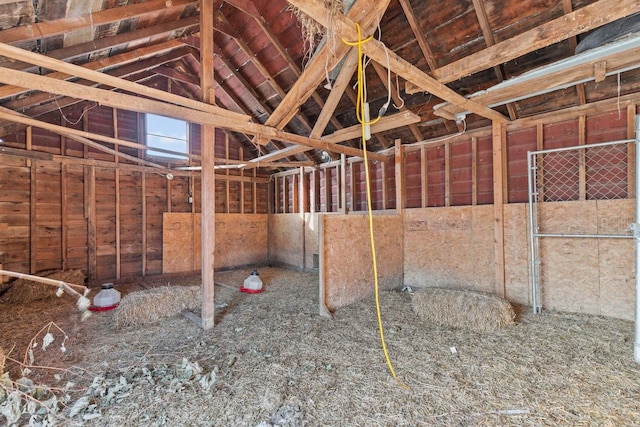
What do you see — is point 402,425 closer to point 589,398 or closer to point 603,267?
point 589,398

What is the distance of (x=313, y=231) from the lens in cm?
692

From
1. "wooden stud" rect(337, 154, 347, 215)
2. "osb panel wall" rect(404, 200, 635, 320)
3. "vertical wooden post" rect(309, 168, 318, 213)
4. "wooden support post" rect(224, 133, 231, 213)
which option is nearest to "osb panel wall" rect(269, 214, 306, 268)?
"vertical wooden post" rect(309, 168, 318, 213)

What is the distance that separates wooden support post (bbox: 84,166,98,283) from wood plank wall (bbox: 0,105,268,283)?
15 mm

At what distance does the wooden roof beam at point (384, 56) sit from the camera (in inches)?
76.0

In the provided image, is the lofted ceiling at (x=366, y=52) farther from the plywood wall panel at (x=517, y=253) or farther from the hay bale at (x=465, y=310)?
the hay bale at (x=465, y=310)

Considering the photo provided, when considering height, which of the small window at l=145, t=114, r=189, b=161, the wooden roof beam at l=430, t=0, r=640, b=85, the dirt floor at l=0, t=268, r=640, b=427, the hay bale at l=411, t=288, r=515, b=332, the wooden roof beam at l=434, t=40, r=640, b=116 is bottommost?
the dirt floor at l=0, t=268, r=640, b=427

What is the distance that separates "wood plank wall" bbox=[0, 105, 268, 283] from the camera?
16.1ft

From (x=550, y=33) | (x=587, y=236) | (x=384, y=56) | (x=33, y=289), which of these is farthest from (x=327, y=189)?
(x=33, y=289)

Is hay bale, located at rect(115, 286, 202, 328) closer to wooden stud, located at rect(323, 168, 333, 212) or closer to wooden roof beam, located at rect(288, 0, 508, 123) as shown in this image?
wooden stud, located at rect(323, 168, 333, 212)

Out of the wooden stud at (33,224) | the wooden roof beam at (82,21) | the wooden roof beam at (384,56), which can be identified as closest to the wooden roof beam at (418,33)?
the wooden roof beam at (384,56)

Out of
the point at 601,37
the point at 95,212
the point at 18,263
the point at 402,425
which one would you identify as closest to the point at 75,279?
the point at 18,263

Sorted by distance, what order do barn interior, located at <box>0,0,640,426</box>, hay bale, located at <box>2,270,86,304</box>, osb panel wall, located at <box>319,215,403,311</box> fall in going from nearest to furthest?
barn interior, located at <box>0,0,640,426</box> → osb panel wall, located at <box>319,215,403,311</box> → hay bale, located at <box>2,270,86,304</box>

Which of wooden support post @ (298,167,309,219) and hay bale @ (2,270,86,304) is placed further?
wooden support post @ (298,167,309,219)

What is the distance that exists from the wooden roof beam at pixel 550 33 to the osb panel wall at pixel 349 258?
212 centimetres
